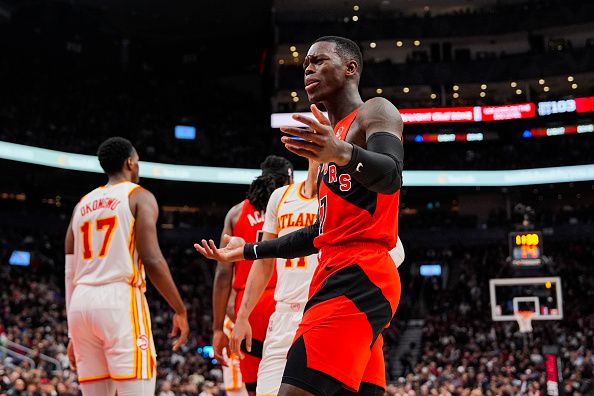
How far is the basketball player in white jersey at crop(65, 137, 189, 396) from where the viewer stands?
16.7 feet

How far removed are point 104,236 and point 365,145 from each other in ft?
7.91

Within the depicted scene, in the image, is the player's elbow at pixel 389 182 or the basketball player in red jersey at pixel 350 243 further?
the basketball player in red jersey at pixel 350 243

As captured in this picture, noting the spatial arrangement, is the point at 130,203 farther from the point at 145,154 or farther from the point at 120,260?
the point at 145,154

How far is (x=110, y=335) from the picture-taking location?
200 inches

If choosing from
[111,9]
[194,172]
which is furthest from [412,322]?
[111,9]

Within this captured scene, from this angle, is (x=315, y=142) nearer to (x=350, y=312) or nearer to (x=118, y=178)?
(x=350, y=312)

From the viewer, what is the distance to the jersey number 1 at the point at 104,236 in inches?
209

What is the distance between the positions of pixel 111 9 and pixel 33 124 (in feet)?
27.8

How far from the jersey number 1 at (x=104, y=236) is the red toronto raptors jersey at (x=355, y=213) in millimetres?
2115

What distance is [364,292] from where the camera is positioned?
3.47 meters

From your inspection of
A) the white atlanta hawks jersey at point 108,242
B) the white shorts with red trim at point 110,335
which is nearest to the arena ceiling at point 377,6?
the white atlanta hawks jersey at point 108,242

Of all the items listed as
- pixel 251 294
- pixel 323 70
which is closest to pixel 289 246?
pixel 323 70

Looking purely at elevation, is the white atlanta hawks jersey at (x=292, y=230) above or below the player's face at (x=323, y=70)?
below

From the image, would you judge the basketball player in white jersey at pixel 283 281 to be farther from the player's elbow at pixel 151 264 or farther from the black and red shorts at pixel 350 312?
the black and red shorts at pixel 350 312
